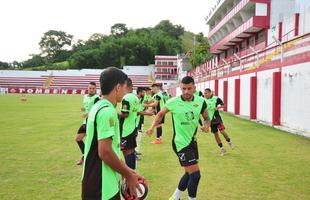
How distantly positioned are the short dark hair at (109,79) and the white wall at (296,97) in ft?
41.3

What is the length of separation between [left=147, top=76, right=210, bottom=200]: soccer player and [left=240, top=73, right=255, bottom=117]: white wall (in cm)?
1707

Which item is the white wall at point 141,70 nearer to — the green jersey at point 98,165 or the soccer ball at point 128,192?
the soccer ball at point 128,192

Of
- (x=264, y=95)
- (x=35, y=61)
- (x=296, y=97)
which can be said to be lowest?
(x=264, y=95)

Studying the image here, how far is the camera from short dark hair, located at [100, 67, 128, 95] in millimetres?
3445

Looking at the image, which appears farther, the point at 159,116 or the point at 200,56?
the point at 200,56

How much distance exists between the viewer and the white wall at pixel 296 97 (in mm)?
14868

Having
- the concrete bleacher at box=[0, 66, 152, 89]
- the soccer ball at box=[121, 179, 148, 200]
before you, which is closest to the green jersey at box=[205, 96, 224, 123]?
the soccer ball at box=[121, 179, 148, 200]

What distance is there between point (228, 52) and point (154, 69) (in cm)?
4662

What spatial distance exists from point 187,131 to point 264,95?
15107mm

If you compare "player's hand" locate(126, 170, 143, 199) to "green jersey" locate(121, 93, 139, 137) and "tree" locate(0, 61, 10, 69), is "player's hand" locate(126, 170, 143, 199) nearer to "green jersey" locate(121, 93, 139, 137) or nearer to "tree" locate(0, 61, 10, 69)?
"green jersey" locate(121, 93, 139, 137)

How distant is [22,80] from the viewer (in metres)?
97.1

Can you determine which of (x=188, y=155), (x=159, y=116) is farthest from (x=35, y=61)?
(x=188, y=155)

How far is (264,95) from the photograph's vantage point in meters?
20.4

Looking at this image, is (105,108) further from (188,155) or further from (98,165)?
(188,155)
